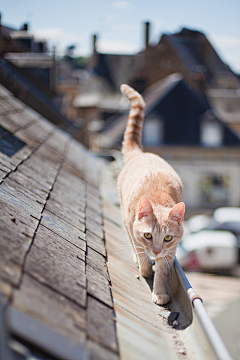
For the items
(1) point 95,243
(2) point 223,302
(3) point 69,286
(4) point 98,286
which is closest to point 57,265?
(3) point 69,286

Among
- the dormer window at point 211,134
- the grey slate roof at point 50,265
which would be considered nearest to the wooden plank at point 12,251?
the grey slate roof at point 50,265

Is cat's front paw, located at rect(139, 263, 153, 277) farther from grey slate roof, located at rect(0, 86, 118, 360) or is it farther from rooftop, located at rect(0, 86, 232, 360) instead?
grey slate roof, located at rect(0, 86, 118, 360)

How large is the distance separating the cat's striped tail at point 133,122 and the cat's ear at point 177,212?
176cm

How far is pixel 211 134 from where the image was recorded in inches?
886

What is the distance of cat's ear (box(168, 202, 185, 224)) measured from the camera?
276 centimetres

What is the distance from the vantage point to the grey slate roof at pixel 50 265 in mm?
1125

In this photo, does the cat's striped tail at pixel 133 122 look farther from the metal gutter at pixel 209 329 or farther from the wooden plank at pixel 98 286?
the metal gutter at pixel 209 329

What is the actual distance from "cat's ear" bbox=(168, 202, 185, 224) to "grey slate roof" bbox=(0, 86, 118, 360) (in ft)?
2.05

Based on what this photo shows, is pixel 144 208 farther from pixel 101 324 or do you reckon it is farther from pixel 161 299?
pixel 101 324

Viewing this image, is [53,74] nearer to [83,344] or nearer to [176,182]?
[176,182]

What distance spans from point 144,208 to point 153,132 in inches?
794

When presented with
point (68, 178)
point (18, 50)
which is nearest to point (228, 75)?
point (18, 50)

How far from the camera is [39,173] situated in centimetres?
328

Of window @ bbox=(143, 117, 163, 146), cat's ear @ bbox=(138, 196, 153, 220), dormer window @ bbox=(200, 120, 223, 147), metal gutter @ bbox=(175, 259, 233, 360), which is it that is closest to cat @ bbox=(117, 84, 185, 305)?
cat's ear @ bbox=(138, 196, 153, 220)
